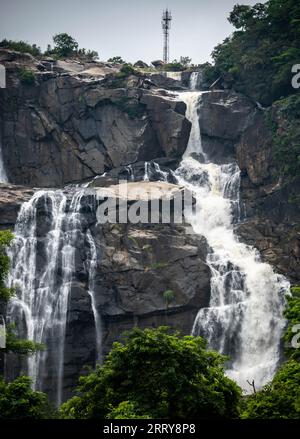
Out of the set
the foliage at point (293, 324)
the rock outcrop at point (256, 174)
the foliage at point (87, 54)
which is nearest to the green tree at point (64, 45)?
the foliage at point (87, 54)

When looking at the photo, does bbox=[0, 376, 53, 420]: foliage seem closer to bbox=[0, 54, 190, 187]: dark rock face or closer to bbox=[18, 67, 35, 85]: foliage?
bbox=[0, 54, 190, 187]: dark rock face

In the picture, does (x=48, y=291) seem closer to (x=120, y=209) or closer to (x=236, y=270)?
(x=120, y=209)

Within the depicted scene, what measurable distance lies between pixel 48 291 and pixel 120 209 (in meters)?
7.83

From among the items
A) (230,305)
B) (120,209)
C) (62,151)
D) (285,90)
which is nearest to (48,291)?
(120,209)

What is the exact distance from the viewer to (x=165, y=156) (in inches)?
2404

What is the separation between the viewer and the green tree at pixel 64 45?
71500mm

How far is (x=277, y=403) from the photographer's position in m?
25.4

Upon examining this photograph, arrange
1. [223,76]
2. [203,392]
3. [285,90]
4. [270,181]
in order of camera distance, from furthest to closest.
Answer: [223,76], [285,90], [270,181], [203,392]

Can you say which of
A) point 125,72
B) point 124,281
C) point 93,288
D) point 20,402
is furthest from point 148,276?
point 125,72

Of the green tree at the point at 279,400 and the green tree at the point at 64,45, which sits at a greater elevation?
the green tree at the point at 64,45

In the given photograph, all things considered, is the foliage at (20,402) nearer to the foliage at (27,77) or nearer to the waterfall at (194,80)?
the foliage at (27,77)

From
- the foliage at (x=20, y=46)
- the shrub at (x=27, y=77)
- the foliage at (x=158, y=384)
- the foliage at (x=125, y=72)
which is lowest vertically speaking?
the foliage at (x=158, y=384)

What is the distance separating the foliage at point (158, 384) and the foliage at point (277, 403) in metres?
1.69

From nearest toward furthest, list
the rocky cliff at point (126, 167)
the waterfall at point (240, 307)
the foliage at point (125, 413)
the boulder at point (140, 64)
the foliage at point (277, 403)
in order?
the foliage at point (125, 413) < the foliage at point (277, 403) < the waterfall at point (240, 307) < the rocky cliff at point (126, 167) < the boulder at point (140, 64)
